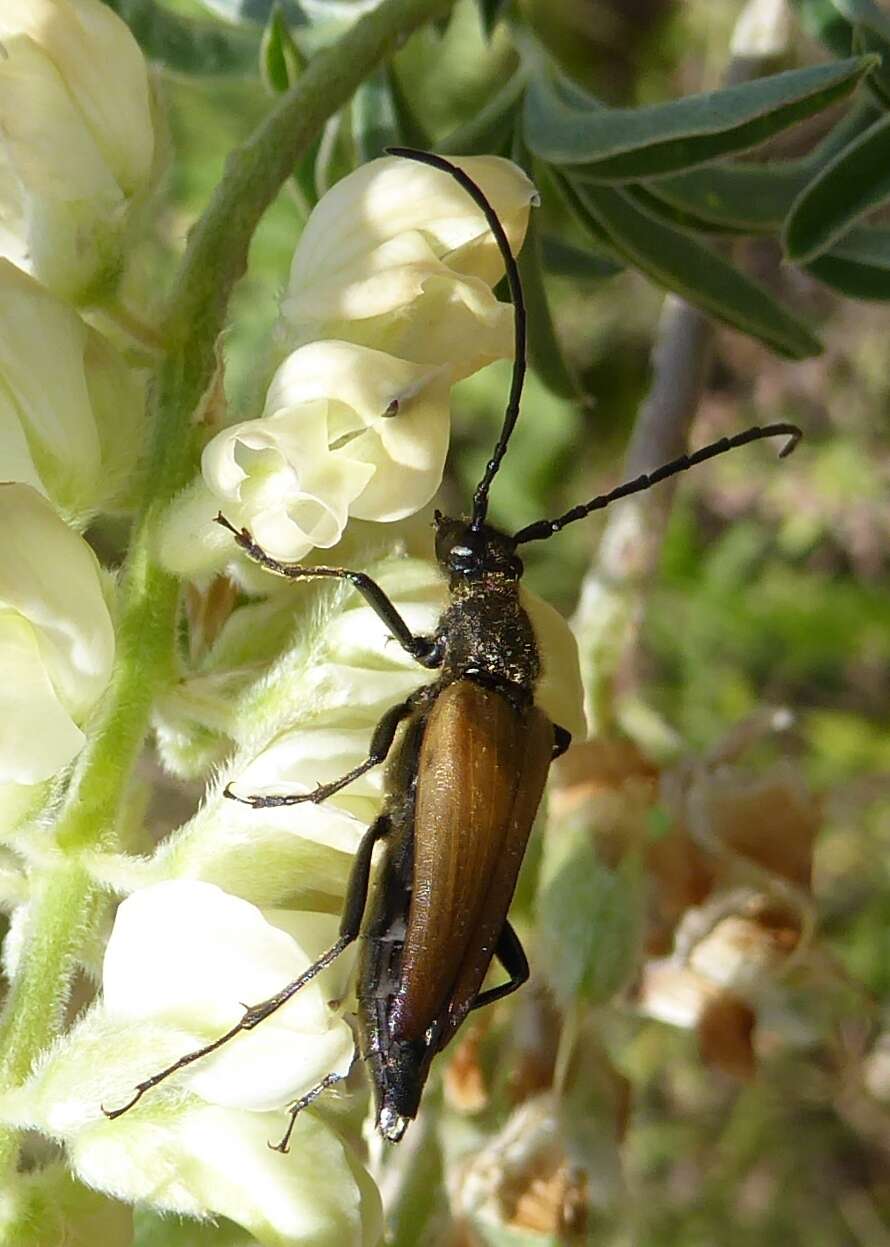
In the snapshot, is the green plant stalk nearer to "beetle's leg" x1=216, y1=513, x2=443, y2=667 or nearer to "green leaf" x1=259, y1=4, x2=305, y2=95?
"beetle's leg" x1=216, y1=513, x2=443, y2=667

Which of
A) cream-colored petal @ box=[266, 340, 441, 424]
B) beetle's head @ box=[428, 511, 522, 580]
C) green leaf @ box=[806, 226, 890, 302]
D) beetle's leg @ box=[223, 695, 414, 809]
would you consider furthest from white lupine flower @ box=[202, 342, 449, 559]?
green leaf @ box=[806, 226, 890, 302]

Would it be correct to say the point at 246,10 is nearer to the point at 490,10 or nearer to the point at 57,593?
the point at 490,10

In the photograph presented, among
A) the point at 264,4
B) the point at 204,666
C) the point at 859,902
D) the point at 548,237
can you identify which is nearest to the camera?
the point at 204,666

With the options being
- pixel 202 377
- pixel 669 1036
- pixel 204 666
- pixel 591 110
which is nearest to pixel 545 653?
pixel 204 666

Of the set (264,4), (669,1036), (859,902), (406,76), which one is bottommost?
(669,1036)

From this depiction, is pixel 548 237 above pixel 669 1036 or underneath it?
above

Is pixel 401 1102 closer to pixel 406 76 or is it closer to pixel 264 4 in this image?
pixel 264 4

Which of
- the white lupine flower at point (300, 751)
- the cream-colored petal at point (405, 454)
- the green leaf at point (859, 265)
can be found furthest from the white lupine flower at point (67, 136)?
the green leaf at point (859, 265)
